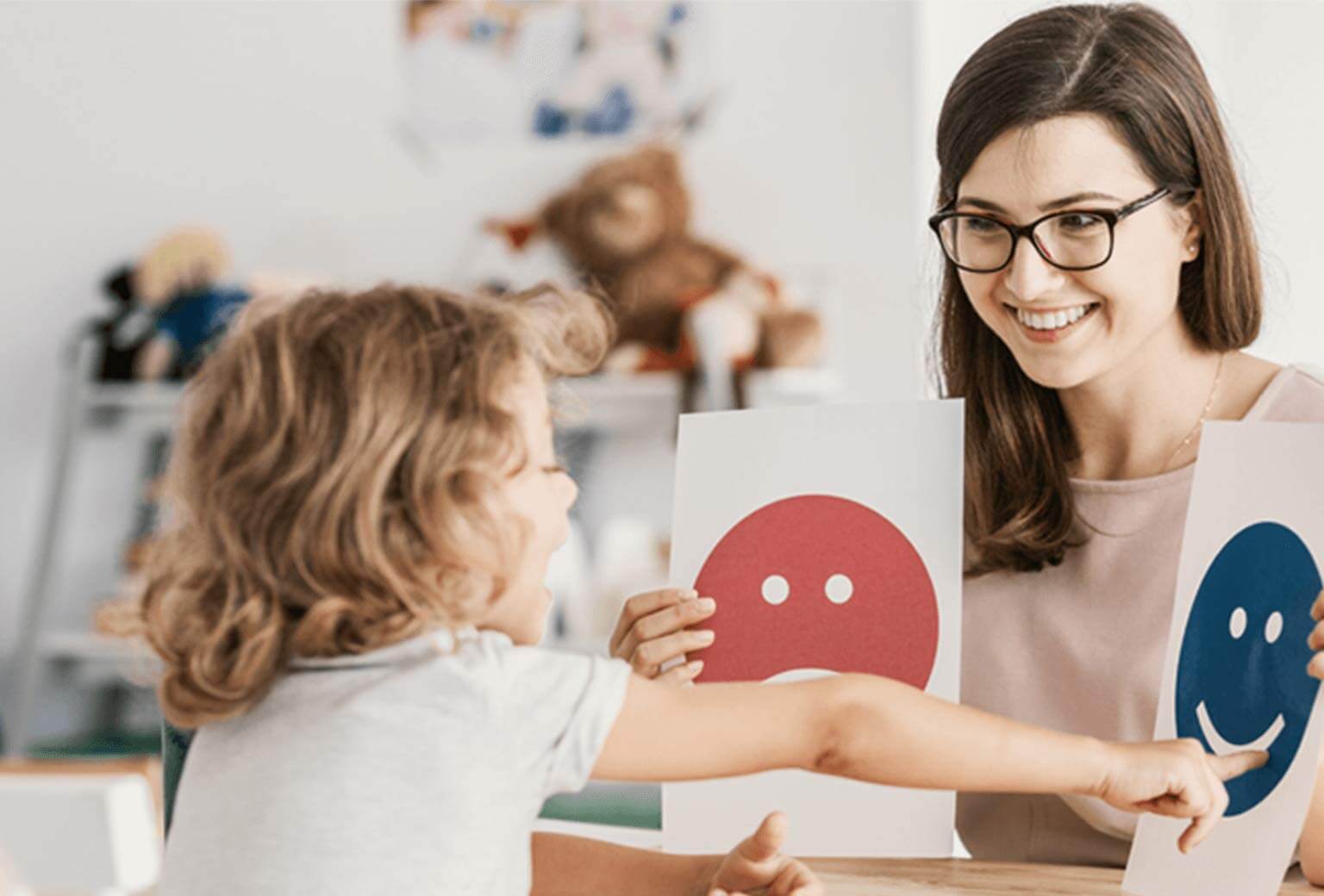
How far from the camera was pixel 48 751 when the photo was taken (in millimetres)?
2783

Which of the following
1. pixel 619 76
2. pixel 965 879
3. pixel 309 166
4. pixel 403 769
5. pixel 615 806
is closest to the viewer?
pixel 403 769

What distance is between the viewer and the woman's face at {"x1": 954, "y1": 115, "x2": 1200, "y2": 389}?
3.11ft

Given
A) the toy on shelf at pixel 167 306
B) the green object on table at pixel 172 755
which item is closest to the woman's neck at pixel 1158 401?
the green object on table at pixel 172 755

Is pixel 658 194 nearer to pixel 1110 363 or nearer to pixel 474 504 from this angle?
pixel 1110 363

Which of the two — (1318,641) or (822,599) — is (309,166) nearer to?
(822,599)

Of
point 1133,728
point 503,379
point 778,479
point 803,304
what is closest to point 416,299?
point 503,379

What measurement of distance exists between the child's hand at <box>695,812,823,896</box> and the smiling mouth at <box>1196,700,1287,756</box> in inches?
8.8

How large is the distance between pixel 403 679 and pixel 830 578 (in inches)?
13.5

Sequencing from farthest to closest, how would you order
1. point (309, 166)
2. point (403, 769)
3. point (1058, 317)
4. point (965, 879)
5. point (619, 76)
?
point (309, 166), point (619, 76), point (1058, 317), point (965, 879), point (403, 769)

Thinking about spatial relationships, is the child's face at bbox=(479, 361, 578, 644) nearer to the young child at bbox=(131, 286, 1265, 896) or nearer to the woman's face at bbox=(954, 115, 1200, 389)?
the young child at bbox=(131, 286, 1265, 896)

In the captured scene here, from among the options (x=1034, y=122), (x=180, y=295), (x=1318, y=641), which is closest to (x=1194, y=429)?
(x=1034, y=122)

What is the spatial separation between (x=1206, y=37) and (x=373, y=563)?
1.67 m

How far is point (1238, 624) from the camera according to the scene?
30.9 inches

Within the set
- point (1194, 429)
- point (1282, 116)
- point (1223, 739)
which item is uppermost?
point (1282, 116)
